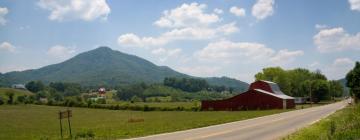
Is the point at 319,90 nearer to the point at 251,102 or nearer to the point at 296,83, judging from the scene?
the point at 296,83

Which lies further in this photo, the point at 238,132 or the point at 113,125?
the point at 113,125

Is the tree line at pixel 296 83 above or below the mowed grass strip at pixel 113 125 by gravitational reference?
above

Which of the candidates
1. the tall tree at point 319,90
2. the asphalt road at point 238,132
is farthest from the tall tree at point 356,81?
the tall tree at point 319,90

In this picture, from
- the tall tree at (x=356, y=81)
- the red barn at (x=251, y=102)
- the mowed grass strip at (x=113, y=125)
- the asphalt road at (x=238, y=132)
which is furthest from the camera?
the red barn at (x=251, y=102)

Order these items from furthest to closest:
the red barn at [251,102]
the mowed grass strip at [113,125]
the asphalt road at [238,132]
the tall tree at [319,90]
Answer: the tall tree at [319,90], the red barn at [251,102], the mowed grass strip at [113,125], the asphalt road at [238,132]

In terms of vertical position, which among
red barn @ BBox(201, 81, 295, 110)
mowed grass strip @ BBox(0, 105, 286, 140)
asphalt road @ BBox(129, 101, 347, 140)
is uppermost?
red barn @ BBox(201, 81, 295, 110)

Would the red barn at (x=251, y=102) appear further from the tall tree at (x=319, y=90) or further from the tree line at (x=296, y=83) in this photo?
the tall tree at (x=319, y=90)

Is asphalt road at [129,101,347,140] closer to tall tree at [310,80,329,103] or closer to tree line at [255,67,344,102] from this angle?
tree line at [255,67,344,102]

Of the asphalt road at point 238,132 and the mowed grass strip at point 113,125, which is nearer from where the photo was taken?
the asphalt road at point 238,132

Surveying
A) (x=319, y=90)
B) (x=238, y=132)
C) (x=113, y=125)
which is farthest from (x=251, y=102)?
→ (x=238, y=132)

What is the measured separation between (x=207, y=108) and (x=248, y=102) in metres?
8.00

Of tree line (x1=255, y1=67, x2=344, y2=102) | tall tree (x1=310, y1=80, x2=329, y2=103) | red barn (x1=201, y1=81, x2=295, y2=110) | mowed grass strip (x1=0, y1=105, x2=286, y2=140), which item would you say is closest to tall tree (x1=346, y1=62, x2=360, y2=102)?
mowed grass strip (x1=0, y1=105, x2=286, y2=140)

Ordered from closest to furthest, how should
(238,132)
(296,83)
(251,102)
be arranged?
(238,132)
(251,102)
(296,83)

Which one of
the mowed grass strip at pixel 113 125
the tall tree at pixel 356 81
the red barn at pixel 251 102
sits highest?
the tall tree at pixel 356 81
